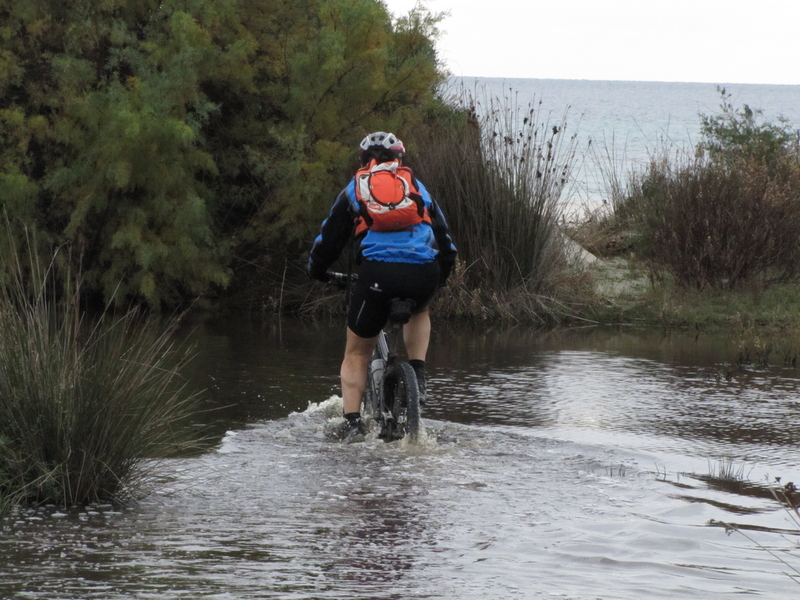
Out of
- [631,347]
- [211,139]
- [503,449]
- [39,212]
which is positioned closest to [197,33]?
[211,139]

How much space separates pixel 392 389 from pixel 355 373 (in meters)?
0.27

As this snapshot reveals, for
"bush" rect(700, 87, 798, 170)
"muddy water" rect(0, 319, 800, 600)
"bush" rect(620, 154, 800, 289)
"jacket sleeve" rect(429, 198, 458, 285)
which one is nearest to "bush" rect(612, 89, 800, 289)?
"bush" rect(620, 154, 800, 289)

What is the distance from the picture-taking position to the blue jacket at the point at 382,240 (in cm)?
661

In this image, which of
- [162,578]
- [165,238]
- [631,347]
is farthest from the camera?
[165,238]

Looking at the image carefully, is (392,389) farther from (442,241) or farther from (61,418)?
(61,418)

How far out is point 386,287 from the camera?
6.61 metres

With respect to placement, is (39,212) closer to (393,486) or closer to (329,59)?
(329,59)

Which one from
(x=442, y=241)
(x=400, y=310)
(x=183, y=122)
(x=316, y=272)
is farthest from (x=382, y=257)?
(x=183, y=122)

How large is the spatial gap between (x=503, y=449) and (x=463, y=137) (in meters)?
7.16

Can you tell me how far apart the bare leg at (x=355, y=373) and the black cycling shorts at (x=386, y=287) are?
27cm

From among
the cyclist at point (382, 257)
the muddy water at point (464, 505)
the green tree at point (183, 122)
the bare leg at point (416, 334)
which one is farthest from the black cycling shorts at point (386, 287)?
the green tree at point (183, 122)

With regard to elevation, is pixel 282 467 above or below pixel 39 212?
below

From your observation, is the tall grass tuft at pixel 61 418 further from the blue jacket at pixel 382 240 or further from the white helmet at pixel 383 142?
the white helmet at pixel 383 142

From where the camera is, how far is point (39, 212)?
1374 cm
